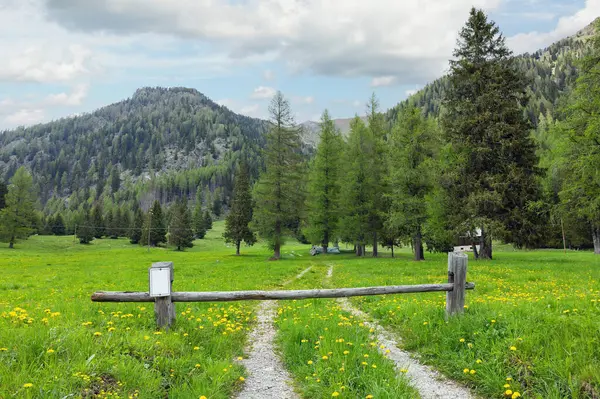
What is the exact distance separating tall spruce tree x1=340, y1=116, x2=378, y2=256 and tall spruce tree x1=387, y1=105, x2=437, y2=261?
6.61m

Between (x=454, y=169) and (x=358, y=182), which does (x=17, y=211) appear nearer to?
(x=358, y=182)

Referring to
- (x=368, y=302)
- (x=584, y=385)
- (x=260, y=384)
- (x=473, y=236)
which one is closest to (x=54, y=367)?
(x=260, y=384)

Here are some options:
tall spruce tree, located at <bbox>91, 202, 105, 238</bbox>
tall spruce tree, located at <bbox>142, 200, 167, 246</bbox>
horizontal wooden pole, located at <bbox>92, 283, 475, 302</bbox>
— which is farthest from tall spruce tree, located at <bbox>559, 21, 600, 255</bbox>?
tall spruce tree, located at <bbox>91, 202, 105, 238</bbox>

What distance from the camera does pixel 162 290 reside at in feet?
24.8

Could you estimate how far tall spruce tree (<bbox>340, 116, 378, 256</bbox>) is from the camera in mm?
43031

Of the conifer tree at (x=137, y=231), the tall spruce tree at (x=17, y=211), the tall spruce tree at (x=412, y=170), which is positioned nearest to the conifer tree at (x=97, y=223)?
the conifer tree at (x=137, y=231)

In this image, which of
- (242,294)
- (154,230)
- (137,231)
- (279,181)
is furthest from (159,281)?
(137,231)

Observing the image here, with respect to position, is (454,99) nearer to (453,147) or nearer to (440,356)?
(453,147)

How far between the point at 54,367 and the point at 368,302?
961 cm

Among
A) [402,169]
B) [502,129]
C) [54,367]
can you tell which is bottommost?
[54,367]

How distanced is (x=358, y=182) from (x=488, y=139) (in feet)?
49.9

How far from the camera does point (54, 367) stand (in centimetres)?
509

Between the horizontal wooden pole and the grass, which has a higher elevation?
the horizontal wooden pole

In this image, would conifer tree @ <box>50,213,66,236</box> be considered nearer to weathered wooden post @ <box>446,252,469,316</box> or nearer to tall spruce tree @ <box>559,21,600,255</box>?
tall spruce tree @ <box>559,21,600,255</box>
